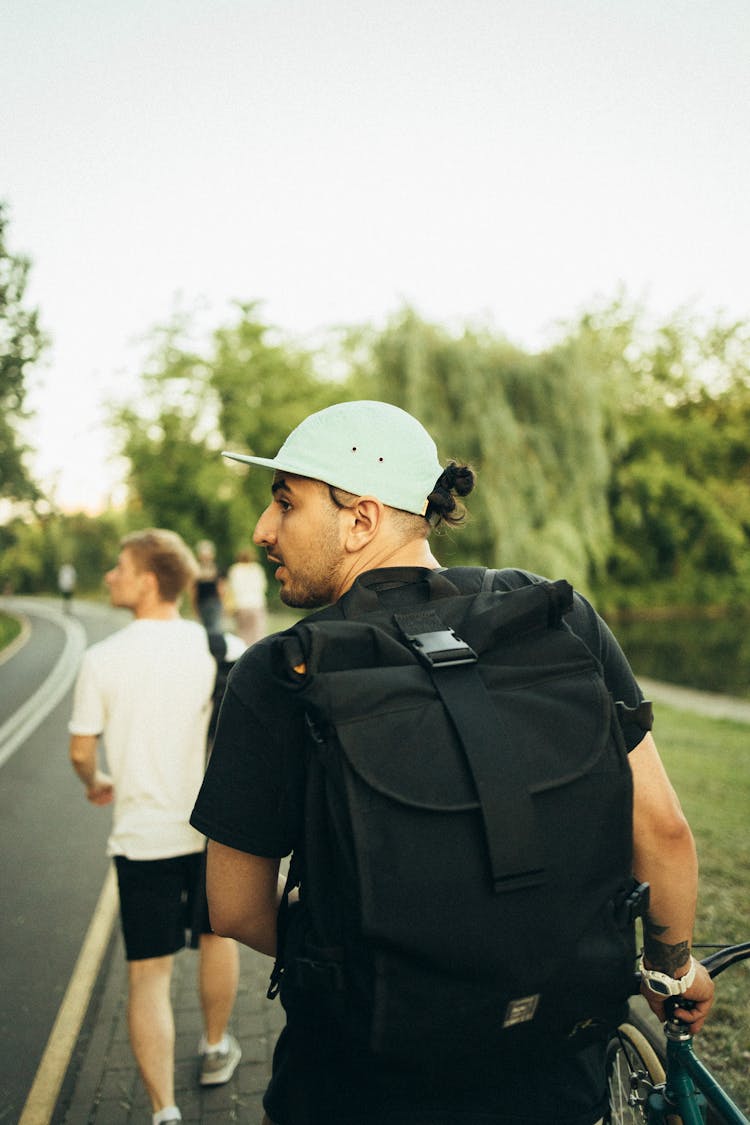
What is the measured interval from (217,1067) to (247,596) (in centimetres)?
1232

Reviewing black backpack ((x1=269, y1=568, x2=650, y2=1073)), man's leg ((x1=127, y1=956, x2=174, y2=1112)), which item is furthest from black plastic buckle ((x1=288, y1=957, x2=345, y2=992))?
man's leg ((x1=127, y1=956, x2=174, y2=1112))

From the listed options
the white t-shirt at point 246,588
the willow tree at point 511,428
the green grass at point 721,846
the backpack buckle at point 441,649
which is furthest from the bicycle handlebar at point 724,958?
Answer: the willow tree at point 511,428

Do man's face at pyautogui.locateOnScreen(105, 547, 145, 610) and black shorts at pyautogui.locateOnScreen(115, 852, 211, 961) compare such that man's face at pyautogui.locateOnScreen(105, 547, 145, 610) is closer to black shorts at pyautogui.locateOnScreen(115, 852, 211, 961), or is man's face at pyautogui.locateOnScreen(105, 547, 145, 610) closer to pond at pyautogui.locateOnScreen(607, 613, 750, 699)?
black shorts at pyautogui.locateOnScreen(115, 852, 211, 961)

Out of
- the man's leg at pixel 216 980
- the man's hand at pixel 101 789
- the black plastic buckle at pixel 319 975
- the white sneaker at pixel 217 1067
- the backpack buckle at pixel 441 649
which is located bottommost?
the white sneaker at pixel 217 1067

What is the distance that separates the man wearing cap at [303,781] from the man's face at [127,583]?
77.3 inches

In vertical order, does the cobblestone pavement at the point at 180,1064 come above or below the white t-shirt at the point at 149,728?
below

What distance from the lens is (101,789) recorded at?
143 inches

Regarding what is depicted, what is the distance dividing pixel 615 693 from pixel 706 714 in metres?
12.8

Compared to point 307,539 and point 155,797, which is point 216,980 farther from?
point 307,539

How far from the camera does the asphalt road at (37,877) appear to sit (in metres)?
4.21

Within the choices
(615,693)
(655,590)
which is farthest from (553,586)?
(655,590)

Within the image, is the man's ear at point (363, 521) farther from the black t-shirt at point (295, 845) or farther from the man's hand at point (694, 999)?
the man's hand at point (694, 999)

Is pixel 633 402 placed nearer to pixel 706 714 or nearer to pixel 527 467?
pixel 527 467

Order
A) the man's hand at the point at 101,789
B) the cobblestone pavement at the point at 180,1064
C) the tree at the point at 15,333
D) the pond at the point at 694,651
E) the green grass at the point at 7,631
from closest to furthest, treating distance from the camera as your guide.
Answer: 1. the cobblestone pavement at the point at 180,1064
2. the man's hand at the point at 101,789
3. the tree at the point at 15,333
4. the pond at the point at 694,651
5. the green grass at the point at 7,631
